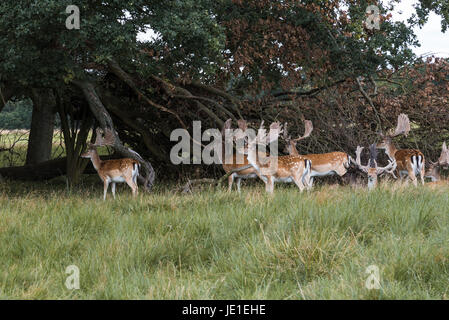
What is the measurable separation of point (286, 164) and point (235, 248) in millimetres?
4170

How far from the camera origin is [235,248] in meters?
5.14

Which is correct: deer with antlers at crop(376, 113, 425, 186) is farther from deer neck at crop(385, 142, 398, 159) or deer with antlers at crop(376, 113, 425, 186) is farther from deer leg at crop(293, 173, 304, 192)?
deer leg at crop(293, 173, 304, 192)

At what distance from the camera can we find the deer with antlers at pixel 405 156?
9875mm

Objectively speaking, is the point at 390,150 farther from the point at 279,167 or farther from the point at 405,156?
the point at 279,167

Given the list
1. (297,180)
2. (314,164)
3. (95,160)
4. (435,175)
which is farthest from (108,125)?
(435,175)

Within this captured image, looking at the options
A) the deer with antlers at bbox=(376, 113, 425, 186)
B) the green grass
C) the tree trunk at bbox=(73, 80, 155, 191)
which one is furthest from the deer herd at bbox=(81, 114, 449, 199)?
the green grass

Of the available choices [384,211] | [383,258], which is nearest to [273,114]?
[384,211]

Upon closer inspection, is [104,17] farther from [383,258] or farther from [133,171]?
[383,258]

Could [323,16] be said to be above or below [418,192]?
above

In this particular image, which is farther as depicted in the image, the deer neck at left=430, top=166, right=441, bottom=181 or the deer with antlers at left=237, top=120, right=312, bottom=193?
the deer neck at left=430, top=166, right=441, bottom=181

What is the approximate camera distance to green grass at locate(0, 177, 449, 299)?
4.21m

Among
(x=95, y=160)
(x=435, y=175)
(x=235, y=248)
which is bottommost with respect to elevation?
(x=235, y=248)

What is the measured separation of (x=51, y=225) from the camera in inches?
243
